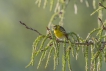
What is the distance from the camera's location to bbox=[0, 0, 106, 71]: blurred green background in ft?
31.2

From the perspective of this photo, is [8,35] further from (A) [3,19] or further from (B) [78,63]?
(B) [78,63]

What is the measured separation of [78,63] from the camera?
942 centimetres

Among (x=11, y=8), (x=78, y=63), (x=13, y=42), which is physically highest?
(x=11, y=8)

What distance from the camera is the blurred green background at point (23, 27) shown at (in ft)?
31.2

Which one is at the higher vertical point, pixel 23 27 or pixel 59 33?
pixel 23 27

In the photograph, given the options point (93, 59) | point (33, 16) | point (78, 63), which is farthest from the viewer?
point (33, 16)

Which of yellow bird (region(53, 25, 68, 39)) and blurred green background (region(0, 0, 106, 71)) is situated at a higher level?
blurred green background (region(0, 0, 106, 71))

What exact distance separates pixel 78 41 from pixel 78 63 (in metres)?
8.12

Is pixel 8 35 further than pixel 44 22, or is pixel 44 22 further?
pixel 8 35

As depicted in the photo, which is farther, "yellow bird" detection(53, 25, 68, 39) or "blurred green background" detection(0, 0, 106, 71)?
"blurred green background" detection(0, 0, 106, 71)

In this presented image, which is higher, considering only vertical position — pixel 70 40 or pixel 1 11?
pixel 1 11

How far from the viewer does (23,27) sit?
33.1 feet

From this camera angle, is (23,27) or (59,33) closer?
(59,33)

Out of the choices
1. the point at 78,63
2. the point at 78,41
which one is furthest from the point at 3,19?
the point at 78,41
